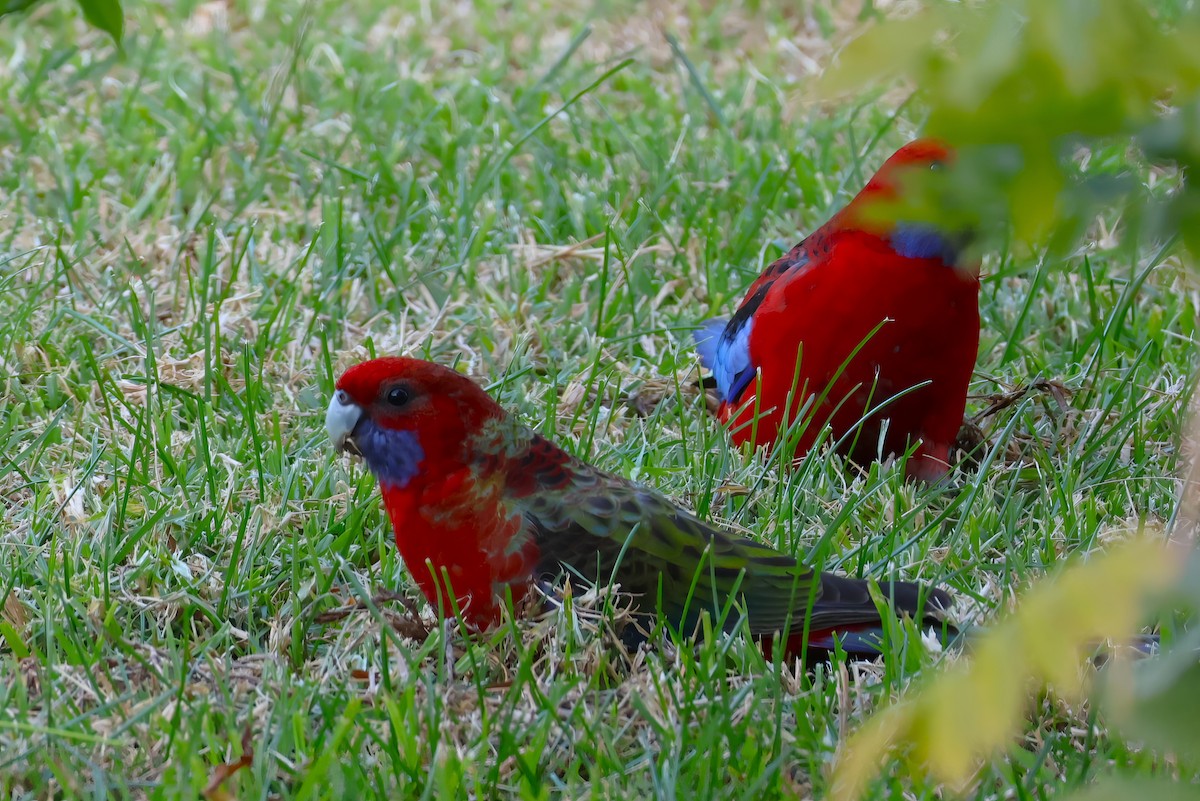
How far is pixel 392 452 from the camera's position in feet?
7.18

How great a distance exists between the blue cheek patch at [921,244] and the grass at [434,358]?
0.39m

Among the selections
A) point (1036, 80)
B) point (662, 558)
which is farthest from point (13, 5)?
point (662, 558)

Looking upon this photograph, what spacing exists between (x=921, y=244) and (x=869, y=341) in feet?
0.70

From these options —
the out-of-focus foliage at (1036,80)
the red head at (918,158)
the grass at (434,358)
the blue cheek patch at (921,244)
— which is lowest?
the grass at (434,358)

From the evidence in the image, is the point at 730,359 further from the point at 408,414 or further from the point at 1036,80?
the point at 1036,80

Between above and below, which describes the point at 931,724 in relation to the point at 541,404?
above

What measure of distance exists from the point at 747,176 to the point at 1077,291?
103cm

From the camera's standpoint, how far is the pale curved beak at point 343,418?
2221mm

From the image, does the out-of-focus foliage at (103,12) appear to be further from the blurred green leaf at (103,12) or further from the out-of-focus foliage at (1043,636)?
the out-of-focus foliage at (1043,636)

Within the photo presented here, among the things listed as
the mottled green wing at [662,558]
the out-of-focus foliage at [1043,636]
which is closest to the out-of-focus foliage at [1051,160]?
the out-of-focus foliage at [1043,636]

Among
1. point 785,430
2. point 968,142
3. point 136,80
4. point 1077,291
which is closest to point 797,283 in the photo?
point 785,430

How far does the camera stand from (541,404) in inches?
120

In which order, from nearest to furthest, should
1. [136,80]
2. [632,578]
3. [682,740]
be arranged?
[682,740]
[632,578]
[136,80]

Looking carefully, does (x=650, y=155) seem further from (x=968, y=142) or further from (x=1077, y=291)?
(x=968, y=142)
